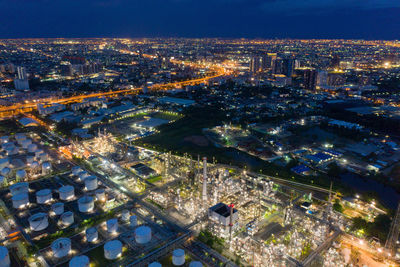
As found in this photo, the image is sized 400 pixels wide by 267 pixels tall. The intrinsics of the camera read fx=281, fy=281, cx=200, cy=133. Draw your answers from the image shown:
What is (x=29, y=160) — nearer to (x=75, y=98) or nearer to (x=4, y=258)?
(x=4, y=258)

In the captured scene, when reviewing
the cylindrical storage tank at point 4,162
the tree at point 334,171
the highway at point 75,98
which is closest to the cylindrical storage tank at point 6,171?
the cylindrical storage tank at point 4,162

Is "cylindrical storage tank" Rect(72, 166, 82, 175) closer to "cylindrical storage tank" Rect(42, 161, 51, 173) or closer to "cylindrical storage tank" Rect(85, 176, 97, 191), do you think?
"cylindrical storage tank" Rect(42, 161, 51, 173)

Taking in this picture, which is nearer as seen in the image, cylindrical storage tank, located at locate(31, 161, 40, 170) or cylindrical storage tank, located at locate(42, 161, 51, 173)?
cylindrical storage tank, located at locate(42, 161, 51, 173)

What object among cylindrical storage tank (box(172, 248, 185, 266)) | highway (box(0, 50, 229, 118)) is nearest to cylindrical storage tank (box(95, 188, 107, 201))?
cylindrical storage tank (box(172, 248, 185, 266))

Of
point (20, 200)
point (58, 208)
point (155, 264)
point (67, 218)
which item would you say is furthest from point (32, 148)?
point (155, 264)

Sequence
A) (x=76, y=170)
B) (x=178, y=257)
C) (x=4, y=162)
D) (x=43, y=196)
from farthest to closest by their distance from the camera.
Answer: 1. (x=4, y=162)
2. (x=76, y=170)
3. (x=43, y=196)
4. (x=178, y=257)

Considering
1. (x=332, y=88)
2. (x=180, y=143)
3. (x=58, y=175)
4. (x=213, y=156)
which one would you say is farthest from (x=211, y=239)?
(x=332, y=88)

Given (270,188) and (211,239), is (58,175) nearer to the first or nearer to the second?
(211,239)

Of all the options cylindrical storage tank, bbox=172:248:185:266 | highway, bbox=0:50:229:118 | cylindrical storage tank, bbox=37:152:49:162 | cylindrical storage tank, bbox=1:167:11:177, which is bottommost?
cylindrical storage tank, bbox=172:248:185:266
